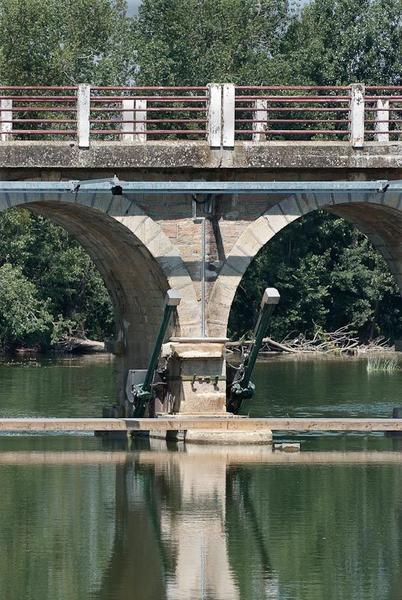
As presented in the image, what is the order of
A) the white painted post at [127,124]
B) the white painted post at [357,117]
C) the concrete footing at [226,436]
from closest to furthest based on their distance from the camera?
the concrete footing at [226,436], the white painted post at [127,124], the white painted post at [357,117]

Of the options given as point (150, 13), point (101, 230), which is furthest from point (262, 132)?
point (150, 13)

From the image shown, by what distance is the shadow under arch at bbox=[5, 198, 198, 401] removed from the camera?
104 ft

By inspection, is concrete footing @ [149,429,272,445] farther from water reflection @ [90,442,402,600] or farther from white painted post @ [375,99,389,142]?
white painted post @ [375,99,389,142]

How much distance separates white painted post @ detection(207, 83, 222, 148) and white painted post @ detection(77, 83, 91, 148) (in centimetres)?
205

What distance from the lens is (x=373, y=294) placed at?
201 feet

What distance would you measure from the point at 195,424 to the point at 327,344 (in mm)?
29395

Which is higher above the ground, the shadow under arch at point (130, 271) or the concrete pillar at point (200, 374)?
the shadow under arch at point (130, 271)

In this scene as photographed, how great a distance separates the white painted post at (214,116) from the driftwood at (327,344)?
2762cm

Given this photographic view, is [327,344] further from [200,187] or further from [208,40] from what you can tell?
[200,187]

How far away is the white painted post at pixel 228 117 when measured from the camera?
104ft

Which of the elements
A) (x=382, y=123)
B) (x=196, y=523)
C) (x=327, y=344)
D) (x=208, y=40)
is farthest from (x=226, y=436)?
(x=208, y=40)

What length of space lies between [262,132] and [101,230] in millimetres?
3544

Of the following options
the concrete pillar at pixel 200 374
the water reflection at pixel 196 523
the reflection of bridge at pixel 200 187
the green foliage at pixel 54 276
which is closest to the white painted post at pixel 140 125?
the reflection of bridge at pixel 200 187

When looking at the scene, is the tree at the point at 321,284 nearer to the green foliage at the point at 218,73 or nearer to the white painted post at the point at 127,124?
the green foliage at the point at 218,73
